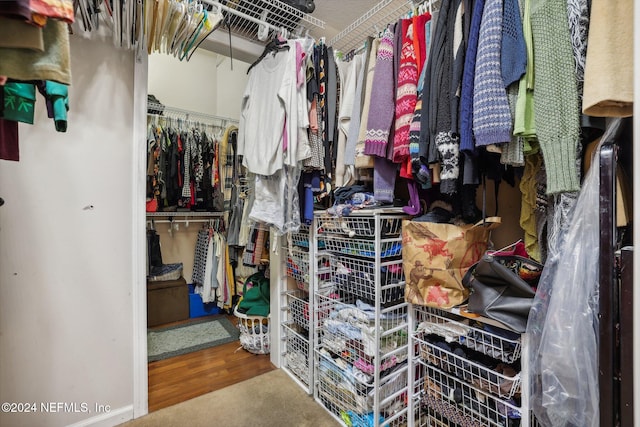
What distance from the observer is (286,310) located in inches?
81.8

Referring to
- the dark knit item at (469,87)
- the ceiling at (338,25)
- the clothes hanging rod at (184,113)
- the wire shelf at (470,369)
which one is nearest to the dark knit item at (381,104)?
the dark knit item at (469,87)

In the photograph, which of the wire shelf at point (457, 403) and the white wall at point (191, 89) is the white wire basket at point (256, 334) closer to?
the wire shelf at point (457, 403)

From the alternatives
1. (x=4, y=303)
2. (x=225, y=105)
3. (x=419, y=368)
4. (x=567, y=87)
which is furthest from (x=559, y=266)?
(x=225, y=105)

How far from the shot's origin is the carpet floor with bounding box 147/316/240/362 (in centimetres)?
233

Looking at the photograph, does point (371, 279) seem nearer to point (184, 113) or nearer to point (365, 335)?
point (365, 335)

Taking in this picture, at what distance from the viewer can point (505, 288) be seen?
104cm

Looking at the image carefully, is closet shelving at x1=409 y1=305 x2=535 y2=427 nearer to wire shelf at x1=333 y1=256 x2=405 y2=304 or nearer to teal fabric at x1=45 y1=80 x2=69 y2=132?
wire shelf at x1=333 y1=256 x2=405 y2=304

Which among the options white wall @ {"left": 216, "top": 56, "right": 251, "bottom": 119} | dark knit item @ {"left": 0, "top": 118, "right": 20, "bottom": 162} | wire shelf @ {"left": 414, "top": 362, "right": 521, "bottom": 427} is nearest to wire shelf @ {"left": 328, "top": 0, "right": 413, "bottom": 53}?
dark knit item @ {"left": 0, "top": 118, "right": 20, "bottom": 162}

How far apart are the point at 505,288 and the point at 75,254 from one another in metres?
1.93

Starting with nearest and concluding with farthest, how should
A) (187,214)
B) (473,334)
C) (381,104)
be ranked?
(473,334) → (381,104) → (187,214)

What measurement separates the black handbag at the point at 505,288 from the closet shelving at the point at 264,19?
1.70 metres

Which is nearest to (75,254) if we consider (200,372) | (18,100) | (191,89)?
(18,100)

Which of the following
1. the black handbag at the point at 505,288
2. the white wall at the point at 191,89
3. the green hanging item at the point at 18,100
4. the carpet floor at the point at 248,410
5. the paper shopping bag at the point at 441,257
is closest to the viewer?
the green hanging item at the point at 18,100

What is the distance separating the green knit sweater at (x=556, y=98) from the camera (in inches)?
33.1
